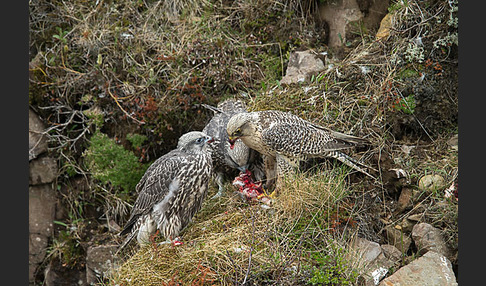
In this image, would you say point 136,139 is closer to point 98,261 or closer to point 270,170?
point 98,261

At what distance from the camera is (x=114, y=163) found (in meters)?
6.20

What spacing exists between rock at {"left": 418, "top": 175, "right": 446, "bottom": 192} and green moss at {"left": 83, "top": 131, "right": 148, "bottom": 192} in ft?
10.2

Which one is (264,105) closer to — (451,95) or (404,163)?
(404,163)

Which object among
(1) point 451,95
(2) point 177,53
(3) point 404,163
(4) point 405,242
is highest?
(2) point 177,53

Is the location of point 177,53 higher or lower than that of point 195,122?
higher

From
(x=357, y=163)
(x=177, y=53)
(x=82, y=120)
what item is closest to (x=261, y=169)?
(x=357, y=163)

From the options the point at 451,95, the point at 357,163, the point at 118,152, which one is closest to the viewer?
the point at 357,163

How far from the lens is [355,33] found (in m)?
6.20

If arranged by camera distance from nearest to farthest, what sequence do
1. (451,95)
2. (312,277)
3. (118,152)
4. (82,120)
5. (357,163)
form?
1. (312,277)
2. (357,163)
3. (451,95)
4. (118,152)
5. (82,120)

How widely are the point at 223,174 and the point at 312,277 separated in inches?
77.3

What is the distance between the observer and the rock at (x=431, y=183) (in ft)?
16.4

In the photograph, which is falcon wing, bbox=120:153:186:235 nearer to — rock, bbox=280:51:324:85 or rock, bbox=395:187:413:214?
rock, bbox=280:51:324:85

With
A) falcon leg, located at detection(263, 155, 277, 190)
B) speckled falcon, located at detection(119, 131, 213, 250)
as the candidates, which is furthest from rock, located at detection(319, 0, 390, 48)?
speckled falcon, located at detection(119, 131, 213, 250)

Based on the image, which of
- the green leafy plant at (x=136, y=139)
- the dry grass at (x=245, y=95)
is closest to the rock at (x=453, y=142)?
the dry grass at (x=245, y=95)
